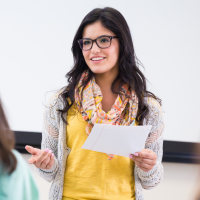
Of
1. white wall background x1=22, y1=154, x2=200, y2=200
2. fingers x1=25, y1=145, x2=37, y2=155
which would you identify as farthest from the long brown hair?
white wall background x1=22, y1=154, x2=200, y2=200

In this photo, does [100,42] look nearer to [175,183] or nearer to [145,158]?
[145,158]

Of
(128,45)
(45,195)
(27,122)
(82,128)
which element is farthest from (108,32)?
(45,195)

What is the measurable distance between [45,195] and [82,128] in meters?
0.95

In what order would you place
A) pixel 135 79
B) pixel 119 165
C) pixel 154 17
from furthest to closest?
1. pixel 154 17
2. pixel 135 79
3. pixel 119 165

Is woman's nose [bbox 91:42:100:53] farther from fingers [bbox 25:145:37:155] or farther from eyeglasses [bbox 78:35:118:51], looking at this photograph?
fingers [bbox 25:145:37:155]

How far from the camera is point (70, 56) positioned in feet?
5.81

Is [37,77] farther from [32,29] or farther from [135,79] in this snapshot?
[135,79]

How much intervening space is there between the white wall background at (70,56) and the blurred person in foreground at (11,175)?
1.18 metres

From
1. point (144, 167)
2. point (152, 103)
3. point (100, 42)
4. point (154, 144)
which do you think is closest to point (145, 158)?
point (144, 167)

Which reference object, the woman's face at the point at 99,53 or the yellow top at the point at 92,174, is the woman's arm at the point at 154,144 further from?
the woman's face at the point at 99,53

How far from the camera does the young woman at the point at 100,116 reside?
113 cm

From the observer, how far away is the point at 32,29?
5.83 ft

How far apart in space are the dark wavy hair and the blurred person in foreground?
59cm

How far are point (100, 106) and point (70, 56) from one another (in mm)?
709
